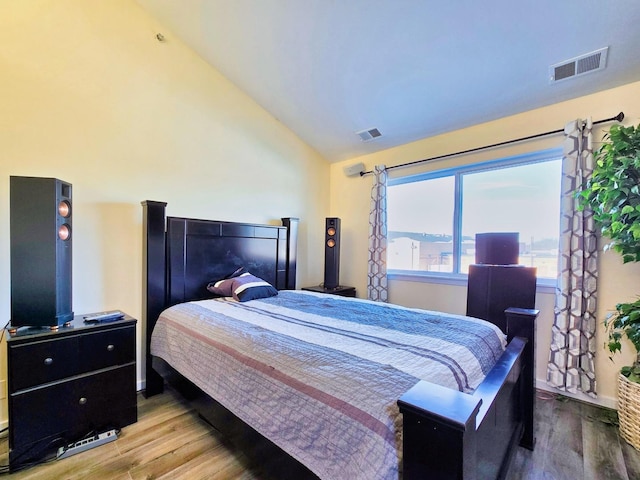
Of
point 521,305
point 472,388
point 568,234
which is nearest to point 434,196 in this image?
point 568,234

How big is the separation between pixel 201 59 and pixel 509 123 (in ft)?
9.89

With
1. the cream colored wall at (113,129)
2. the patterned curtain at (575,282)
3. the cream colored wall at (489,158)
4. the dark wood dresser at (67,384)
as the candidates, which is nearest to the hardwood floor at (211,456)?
the dark wood dresser at (67,384)

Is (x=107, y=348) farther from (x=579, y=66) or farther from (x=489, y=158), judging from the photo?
(x=579, y=66)

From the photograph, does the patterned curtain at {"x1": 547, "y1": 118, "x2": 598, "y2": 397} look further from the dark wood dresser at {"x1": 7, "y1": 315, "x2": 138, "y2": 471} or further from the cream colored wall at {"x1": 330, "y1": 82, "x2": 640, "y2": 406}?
the dark wood dresser at {"x1": 7, "y1": 315, "x2": 138, "y2": 471}

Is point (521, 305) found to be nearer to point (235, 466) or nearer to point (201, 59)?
point (235, 466)

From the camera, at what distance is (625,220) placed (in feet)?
6.42

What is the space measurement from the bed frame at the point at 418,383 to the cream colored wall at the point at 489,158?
908mm

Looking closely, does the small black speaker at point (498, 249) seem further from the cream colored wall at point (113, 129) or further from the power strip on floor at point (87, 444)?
the power strip on floor at point (87, 444)

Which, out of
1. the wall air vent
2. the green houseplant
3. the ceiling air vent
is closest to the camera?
the green houseplant

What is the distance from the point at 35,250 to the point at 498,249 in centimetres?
320

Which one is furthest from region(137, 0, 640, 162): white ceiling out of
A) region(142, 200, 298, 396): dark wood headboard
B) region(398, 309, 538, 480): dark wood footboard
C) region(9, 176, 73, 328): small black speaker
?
region(398, 309, 538, 480): dark wood footboard

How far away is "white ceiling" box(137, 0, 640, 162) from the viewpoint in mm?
1938

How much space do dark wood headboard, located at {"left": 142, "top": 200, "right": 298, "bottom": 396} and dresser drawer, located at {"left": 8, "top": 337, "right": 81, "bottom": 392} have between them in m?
0.63

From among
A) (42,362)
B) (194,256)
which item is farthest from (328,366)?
(194,256)
